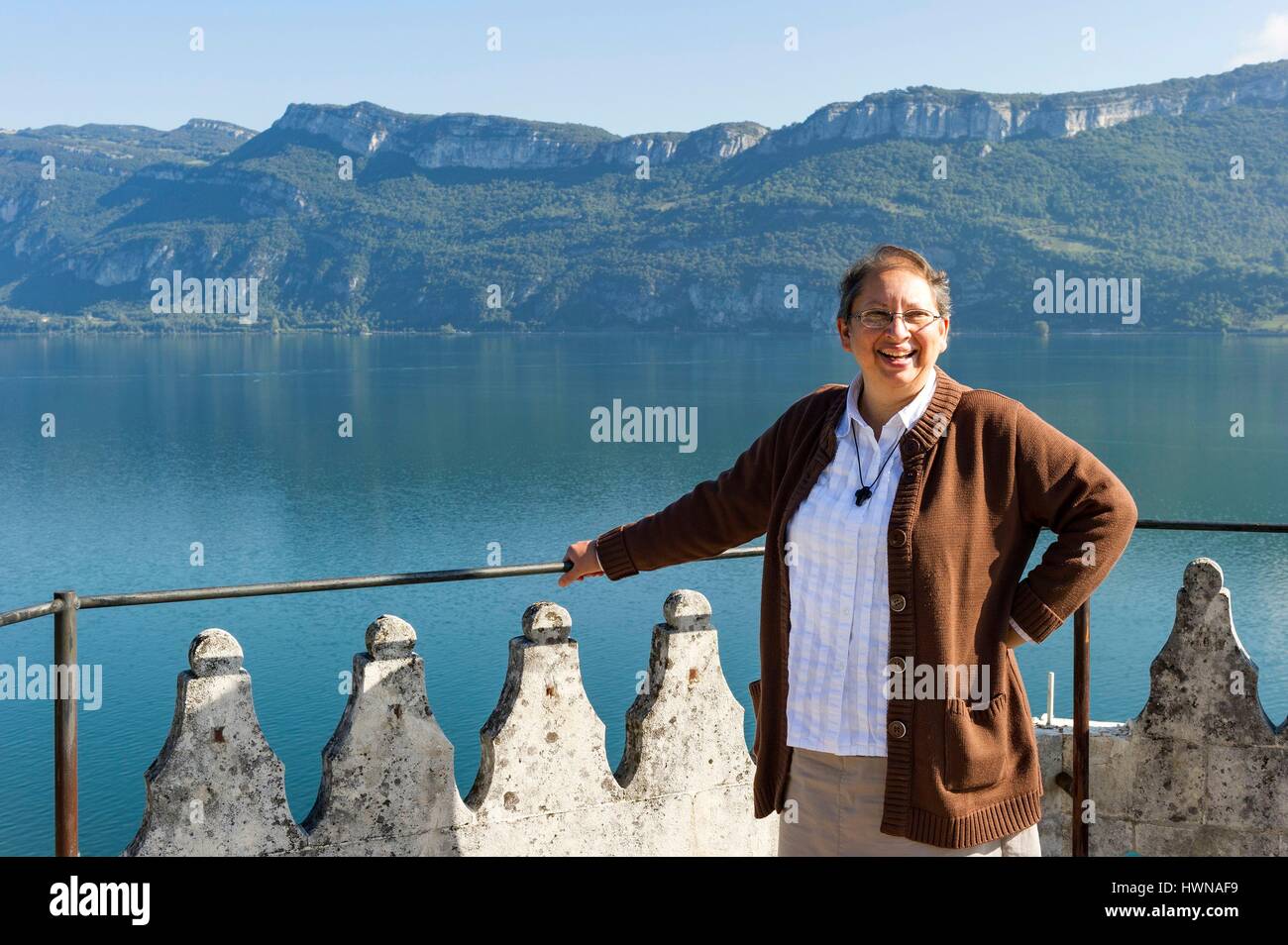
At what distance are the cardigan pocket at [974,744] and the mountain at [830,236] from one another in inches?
5438

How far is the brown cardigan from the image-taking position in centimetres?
273

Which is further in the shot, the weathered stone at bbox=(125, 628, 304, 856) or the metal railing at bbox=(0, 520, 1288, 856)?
the weathered stone at bbox=(125, 628, 304, 856)

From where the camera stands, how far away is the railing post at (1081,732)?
396cm

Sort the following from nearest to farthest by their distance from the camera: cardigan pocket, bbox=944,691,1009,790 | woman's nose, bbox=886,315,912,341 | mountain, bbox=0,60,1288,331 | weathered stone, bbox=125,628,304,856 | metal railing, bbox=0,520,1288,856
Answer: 1. cardigan pocket, bbox=944,691,1009,790
2. woman's nose, bbox=886,315,912,341
3. metal railing, bbox=0,520,1288,856
4. weathered stone, bbox=125,628,304,856
5. mountain, bbox=0,60,1288,331

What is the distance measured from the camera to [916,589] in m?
2.72

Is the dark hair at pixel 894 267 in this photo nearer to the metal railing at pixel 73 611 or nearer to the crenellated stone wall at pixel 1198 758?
the metal railing at pixel 73 611

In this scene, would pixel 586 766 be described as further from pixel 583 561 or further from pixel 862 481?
pixel 862 481

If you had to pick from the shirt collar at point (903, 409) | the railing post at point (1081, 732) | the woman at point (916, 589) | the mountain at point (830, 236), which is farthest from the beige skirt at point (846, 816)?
the mountain at point (830, 236)

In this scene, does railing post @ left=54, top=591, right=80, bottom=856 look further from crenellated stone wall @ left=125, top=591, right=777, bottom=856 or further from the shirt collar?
the shirt collar

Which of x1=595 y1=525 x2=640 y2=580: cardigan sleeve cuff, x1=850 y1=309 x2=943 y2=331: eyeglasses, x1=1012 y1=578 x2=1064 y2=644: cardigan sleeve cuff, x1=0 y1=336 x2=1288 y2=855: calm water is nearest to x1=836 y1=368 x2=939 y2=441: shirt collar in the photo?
x1=850 y1=309 x2=943 y2=331: eyeglasses

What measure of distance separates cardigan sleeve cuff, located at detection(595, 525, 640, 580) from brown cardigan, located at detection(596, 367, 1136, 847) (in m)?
0.63

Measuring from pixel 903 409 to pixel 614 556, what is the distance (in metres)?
0.95
